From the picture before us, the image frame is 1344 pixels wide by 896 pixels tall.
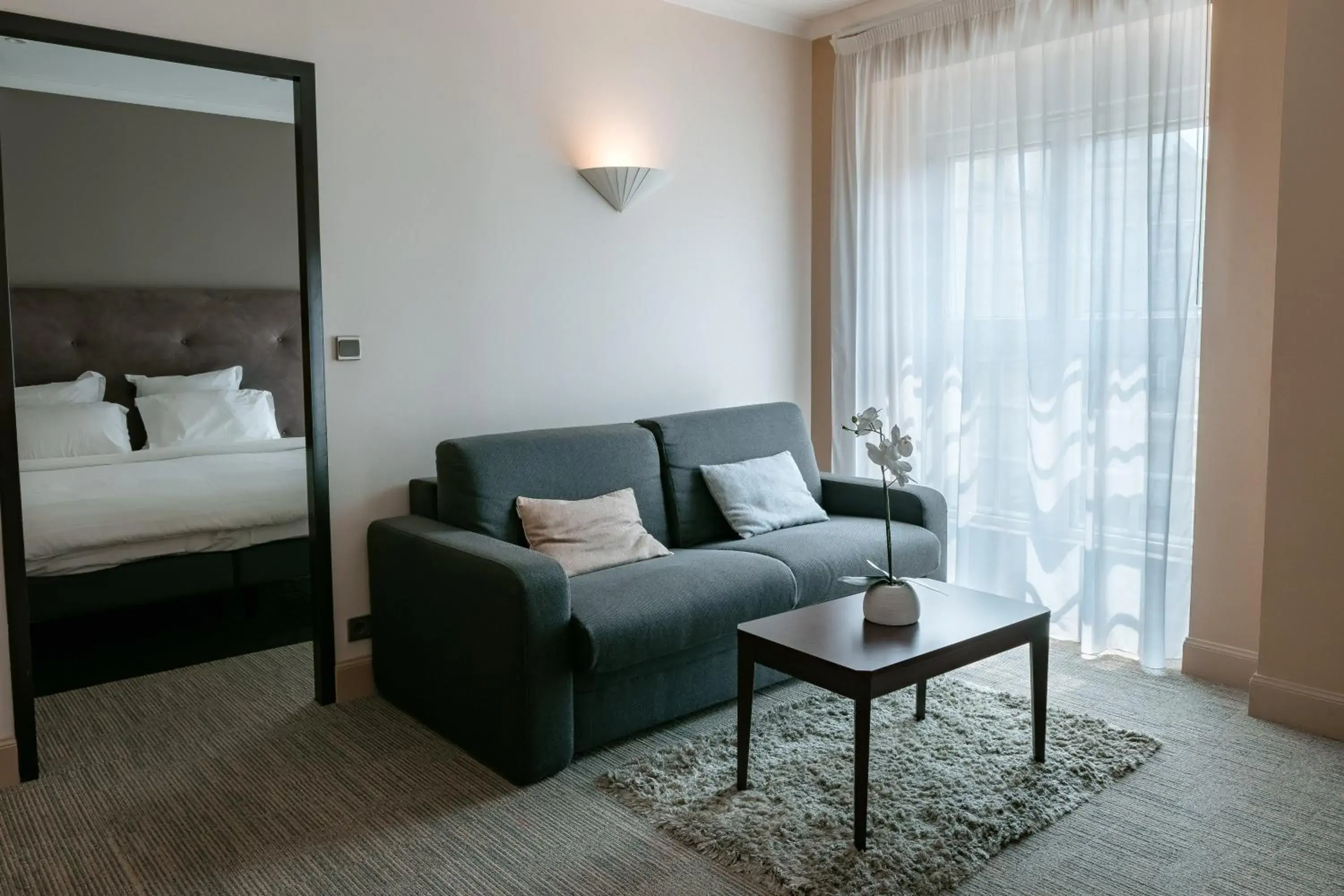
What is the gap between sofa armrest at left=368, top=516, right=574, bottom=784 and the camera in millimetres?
2807

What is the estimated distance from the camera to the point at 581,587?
10.2 feet

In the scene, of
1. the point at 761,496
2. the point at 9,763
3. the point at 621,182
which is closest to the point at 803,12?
the point at 621,182

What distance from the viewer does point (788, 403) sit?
461cm

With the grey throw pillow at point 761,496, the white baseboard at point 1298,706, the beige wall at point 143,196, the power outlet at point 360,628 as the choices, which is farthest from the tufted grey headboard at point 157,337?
the white baseboard at point 1298,706

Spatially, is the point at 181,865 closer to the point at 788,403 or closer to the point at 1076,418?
the point at 788,403

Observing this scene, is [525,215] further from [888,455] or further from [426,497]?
[888,455]

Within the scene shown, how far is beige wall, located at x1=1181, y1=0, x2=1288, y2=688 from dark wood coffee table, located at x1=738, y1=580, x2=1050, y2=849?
1.01 meters

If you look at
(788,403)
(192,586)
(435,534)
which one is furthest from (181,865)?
(788,403)

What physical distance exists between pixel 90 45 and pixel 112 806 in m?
2.13

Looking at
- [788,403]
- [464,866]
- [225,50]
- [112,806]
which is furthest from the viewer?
[788,403]

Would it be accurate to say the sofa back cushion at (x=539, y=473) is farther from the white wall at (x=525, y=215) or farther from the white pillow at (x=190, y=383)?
the white pillow at (x=190, y=383)

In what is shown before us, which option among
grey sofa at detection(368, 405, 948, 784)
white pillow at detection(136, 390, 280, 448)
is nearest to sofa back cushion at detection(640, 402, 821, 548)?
grey sofa at detection(368, 405, 948, 784)

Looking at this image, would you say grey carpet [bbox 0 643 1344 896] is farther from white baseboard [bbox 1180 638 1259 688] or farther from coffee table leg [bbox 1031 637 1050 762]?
coffee table leg [bbox 1031 637 1050 762]

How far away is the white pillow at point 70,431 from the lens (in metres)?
4.93
